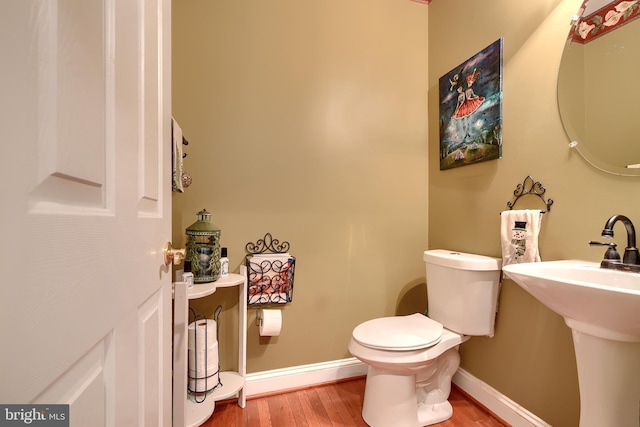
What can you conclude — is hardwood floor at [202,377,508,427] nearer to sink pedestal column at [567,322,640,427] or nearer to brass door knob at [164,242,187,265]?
sink pedestal column at [567,322,640,427]

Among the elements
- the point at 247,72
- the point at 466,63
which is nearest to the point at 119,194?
the point at 247,72

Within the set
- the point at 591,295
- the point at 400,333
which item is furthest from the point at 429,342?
the point at 591,295

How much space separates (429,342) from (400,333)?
0.44ft

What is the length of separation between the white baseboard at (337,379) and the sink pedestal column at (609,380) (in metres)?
0.53

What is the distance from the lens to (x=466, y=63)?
61.1 inches

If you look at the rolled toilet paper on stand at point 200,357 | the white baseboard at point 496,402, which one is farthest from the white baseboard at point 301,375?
the white baseboard at point 496,402

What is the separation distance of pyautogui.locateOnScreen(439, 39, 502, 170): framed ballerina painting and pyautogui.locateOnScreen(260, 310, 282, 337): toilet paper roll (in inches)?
54.6

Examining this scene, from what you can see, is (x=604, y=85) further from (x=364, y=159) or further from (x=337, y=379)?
(x=337, y=379)

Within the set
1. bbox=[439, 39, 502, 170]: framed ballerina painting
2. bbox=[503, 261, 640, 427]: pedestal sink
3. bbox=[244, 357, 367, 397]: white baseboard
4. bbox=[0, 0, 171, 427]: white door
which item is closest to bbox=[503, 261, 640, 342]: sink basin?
bbox=[503, 261, 640, 427]: pedestal sink

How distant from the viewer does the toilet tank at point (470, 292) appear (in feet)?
4.32

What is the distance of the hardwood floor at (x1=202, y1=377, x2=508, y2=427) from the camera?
134cm

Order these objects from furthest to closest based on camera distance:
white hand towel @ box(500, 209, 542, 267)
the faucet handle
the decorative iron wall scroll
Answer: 1. the decorative iron wall scroll
2. white hand towel @ box(500, 209, 542, 267)
3. the faucet handle

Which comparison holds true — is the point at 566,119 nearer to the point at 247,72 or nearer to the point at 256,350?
the point at 247,72

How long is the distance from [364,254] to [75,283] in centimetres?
157
